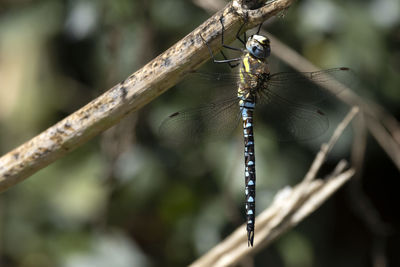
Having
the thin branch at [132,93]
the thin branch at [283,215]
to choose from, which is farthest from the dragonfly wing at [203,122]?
the thin branch at [132,93]

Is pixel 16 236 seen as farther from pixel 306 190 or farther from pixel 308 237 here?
pixel 306 190

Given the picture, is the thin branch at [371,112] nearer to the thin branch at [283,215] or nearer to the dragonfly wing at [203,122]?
the dragonfly wing at [203,122]

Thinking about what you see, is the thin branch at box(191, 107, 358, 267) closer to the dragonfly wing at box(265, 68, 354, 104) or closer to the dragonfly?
the dragonfly

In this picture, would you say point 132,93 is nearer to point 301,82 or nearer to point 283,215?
point 283,215

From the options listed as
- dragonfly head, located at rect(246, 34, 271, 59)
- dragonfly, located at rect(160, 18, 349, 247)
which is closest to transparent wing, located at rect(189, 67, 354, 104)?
dragonfly, located at rect(160, 18, 349, 247)

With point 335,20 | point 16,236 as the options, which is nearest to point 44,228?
point 16,236
